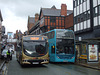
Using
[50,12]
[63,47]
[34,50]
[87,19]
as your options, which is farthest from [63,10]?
[34,50]

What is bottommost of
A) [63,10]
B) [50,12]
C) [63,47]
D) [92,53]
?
[92,53]

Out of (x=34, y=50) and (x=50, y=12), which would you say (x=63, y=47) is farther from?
(x=50, y=12)

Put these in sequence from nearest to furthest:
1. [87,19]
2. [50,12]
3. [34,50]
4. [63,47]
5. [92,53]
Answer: [34,50], [92,53], [63,47], [87,19], [50,12]

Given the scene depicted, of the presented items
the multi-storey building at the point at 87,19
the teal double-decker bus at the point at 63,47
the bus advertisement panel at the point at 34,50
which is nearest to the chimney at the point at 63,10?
the multi-storey building at the point at 87,19

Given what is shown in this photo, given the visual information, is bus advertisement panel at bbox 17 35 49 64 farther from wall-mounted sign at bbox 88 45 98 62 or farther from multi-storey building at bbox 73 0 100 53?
multi-storey building at bbox 73 0 100 53

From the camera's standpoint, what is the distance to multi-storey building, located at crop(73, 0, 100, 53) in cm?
2659

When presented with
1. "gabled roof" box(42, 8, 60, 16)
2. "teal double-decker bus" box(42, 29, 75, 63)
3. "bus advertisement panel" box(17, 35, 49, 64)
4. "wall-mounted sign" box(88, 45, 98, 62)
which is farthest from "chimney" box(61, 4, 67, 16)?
"bus advertisement panel" box(17, 35, 49, 64)

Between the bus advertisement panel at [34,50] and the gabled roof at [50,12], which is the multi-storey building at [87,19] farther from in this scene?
the gabled roof at [50,12]

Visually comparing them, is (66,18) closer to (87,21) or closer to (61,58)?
(87,21)

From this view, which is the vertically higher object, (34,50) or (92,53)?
(34,50)

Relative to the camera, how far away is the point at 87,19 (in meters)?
29.3

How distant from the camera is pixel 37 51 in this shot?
15.4m

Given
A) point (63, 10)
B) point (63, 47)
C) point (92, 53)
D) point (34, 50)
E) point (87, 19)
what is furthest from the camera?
point (63, 10)

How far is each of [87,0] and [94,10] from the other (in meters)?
2.87
